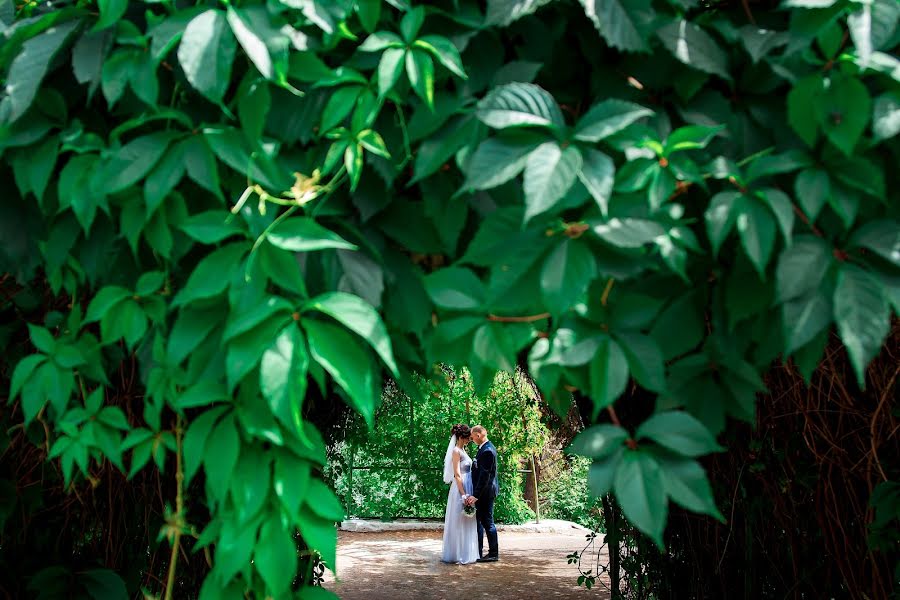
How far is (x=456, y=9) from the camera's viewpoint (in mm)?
897

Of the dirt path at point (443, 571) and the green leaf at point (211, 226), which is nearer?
the green leaf at point (211, 226)

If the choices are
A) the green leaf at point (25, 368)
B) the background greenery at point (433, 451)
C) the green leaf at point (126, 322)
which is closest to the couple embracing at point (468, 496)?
the background greenery at point (433, 451)

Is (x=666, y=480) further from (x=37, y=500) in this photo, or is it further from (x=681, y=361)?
(x=37, y=500)

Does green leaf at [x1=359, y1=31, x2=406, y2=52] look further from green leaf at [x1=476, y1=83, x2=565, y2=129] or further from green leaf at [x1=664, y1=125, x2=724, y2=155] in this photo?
green leaf at [x1=664, y1=125, x2=724, y2=155]

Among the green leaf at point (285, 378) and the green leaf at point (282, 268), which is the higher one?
the green leaf at point (282, 268)

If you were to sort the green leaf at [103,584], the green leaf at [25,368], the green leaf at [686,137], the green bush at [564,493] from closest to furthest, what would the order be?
the green leaf at [686,137]
the green leaf at [25,368]
the green leaf at [103,584]
the green bush at [564,493]

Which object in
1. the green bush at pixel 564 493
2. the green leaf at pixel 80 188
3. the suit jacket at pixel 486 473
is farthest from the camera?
the green bush at pixel 564 493

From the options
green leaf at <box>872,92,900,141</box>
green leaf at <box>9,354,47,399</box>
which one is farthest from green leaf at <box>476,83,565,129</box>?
green leaf at <box>9,354,47,399</box>

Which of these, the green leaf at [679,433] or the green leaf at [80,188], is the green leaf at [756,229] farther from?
the green leaf at [80,188]

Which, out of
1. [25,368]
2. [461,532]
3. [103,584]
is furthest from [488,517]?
[25,368]

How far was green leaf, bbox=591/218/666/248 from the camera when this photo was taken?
0.76 m

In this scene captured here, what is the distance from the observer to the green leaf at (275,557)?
81cm

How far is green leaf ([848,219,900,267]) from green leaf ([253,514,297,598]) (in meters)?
0.67

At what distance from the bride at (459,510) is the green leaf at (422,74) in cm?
773
